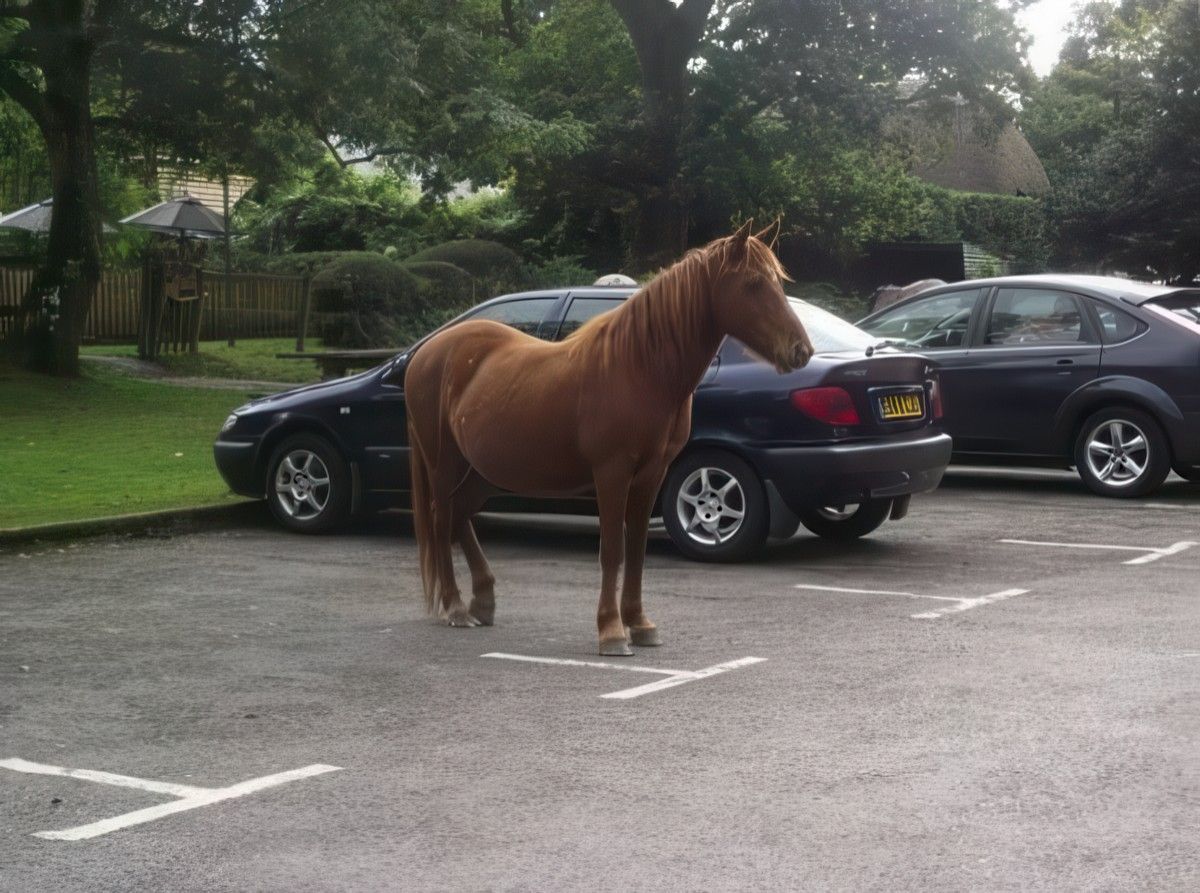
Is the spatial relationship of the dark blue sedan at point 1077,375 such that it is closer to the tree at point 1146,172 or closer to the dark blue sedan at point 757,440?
the dark blue sedan at point 757,440

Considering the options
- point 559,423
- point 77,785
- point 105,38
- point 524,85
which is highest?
point 524,85

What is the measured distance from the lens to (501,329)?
30.7 feet

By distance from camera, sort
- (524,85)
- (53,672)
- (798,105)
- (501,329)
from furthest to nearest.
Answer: (524,85), (798,105), (501,329), (53,672)

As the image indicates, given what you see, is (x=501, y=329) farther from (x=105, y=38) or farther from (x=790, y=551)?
(x=105, y=38)

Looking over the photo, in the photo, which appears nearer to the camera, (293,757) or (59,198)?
(293,757)

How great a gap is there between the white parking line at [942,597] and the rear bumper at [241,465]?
4.48 m

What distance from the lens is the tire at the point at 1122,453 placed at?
579 inches

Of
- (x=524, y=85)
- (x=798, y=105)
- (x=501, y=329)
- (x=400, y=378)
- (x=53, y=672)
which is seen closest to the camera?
(x=53, y=672)

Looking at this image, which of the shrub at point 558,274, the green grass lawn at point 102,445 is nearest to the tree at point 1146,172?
the shrub at point 558,274

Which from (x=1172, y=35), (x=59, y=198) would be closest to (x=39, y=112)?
(x=59, y=198)

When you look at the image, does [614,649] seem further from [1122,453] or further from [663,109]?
[663,109]

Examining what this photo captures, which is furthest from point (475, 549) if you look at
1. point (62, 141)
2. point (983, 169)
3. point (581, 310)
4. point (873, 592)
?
point (983, 169)

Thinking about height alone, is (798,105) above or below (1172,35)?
below

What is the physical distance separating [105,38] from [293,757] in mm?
19980
